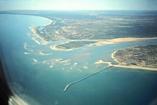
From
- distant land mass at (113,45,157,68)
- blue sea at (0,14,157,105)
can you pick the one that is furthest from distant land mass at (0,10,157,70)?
blue sea at (0,14,157,105)

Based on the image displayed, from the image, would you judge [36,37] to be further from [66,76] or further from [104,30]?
[104,30]

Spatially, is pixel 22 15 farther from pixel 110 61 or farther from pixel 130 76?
pixel 130 76

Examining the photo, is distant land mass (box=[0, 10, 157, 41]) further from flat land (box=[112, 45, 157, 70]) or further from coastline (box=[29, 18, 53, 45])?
flat land (box=[112, 45, 157, 70])

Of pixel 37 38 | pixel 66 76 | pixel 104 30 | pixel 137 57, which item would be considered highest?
pixel 104 30

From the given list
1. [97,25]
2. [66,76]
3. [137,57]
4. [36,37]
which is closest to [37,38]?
[36,37]

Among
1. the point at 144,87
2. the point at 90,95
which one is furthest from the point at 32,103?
the point at 144,87

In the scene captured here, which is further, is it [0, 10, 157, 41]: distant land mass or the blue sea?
[0, 10, 157, 41]: distant land mass

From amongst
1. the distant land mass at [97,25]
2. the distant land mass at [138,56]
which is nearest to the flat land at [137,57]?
the distant land mass at [138,56]
